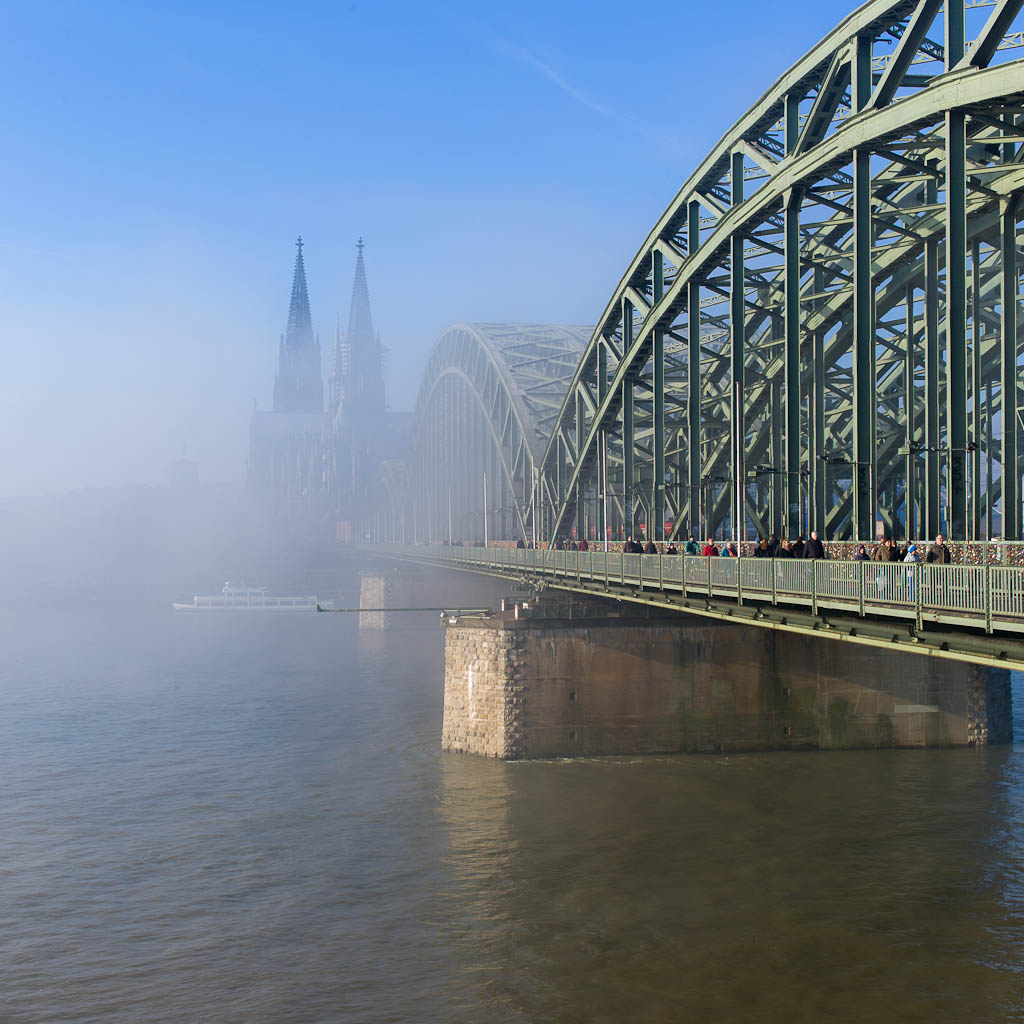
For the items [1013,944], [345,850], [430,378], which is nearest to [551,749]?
[345,850]

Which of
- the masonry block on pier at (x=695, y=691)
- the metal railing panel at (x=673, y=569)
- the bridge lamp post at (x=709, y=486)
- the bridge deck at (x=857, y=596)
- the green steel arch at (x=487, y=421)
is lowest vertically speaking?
the masonry block on pier at (x=695, y=691)

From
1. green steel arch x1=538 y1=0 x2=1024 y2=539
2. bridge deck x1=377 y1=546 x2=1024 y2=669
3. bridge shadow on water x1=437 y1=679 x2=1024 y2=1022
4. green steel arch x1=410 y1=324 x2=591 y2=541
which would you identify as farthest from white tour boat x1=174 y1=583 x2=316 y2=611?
bridge deck x1=377 y1=546 x2=1024 y2=669

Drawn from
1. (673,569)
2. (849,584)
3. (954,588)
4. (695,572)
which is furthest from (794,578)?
(673,569)

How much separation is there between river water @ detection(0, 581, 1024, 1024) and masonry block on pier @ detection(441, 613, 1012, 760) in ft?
3.16

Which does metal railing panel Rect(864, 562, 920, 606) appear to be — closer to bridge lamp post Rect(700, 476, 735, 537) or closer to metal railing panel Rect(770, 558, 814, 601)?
metal railing panel Rect(770, 558, 814, 601)

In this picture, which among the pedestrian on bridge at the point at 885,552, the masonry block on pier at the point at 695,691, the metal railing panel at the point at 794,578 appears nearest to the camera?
the pedestrian on bridge at the point at 885,552

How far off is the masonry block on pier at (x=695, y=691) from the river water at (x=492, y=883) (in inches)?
37.9

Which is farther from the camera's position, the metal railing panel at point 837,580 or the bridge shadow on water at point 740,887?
the metal railing panel at point 837,580

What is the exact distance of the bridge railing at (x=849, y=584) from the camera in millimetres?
19141

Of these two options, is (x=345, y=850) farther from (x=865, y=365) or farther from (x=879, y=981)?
(x=865, y=365)

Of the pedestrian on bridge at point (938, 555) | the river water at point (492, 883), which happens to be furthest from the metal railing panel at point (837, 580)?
the river water at point (492, 883)

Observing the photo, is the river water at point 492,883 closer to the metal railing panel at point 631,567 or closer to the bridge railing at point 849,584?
the metal railing panel at point 631,567

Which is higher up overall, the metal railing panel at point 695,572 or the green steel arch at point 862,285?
the green steel arch at point 862,285

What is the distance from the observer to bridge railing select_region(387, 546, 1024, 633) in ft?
62.8
